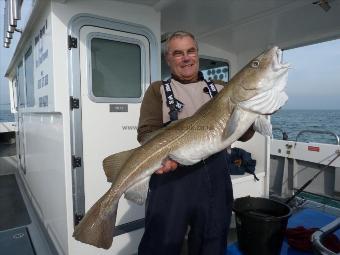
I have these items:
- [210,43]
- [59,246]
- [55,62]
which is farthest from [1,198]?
[210,43]

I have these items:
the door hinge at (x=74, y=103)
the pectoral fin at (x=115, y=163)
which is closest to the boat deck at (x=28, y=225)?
the pectoral fin at (x=115, y=163)

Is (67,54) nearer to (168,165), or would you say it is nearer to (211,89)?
(211,89)

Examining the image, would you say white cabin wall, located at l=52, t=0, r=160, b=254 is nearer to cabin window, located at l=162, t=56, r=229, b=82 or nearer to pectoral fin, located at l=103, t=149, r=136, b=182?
pectoral fin, located at l=103, t=149, r=136, b=182

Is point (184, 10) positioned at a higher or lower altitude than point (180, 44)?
higher

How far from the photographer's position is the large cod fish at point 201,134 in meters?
2.02

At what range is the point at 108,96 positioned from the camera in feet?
12.1

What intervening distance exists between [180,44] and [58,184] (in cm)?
250

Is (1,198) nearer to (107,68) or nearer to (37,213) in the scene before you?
(37,213)

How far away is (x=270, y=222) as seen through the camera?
325cm

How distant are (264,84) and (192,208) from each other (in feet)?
4.15

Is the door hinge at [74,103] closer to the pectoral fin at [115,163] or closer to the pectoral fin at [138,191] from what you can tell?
the pectoral fin at [115,163]

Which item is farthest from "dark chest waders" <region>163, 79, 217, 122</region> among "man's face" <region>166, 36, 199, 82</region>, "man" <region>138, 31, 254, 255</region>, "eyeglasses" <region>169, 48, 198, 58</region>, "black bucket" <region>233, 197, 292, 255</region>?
"black bucket" <region>233, 197, 292, 255</region>

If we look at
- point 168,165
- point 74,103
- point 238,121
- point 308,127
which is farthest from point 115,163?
point 308,127

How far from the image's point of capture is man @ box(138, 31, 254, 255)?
2.57 m
